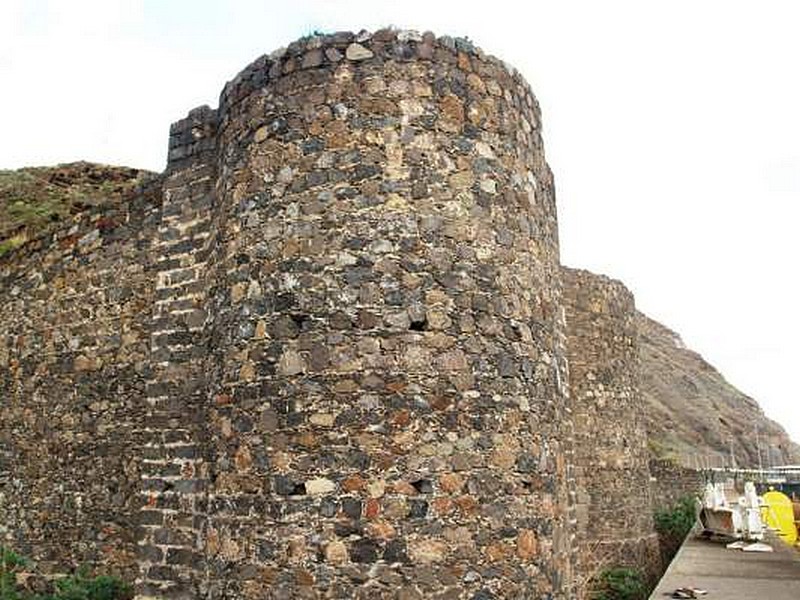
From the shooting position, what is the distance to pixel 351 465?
554 cm

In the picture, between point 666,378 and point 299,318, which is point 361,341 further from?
point 666,378

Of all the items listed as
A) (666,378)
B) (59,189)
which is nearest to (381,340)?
(59,189)

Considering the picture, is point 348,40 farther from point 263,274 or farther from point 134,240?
point 134,240

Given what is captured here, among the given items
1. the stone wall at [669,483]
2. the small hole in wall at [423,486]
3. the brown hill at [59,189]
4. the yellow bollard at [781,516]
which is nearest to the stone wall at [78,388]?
the small hole in wall at [423,486]

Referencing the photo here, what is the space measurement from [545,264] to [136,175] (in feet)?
55.1

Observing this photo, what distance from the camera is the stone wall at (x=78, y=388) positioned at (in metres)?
9.34

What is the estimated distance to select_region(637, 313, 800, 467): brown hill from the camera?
1758 inches

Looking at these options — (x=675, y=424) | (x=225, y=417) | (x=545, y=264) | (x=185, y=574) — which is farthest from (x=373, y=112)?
(x=675, y=424)

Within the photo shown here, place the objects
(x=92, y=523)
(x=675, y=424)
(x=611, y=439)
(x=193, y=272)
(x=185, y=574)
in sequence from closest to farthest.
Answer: (x=185, y=574), (x=193, y=272), (x=92, y=523), (x=611, y=439), (x=675, y=424)

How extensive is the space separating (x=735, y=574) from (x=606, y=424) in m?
6.30

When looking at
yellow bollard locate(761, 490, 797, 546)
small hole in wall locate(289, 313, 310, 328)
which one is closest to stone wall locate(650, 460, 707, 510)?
yellow bollard locate(761, 490, 797, 546)

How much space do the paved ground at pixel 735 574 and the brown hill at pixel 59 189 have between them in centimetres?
1365

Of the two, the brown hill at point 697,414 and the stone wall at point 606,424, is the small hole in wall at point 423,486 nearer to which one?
the stone wall at point 606,424

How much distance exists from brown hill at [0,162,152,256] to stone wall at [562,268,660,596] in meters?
10.4
